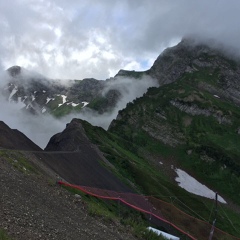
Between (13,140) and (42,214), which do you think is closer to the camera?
(42,214)

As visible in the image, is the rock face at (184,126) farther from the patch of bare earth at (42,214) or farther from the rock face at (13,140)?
the patch of bare earth at (42,214)

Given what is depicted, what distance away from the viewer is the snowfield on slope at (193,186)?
415 ft

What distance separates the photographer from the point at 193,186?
133 metres

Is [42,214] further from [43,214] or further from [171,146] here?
[171,146]

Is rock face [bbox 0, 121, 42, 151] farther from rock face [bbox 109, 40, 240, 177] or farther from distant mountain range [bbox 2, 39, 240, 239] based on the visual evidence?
rock face [bbox 109, 40, 240, 177]

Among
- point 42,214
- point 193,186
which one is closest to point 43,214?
point 42,214

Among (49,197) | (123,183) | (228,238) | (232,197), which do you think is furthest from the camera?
(232,197)

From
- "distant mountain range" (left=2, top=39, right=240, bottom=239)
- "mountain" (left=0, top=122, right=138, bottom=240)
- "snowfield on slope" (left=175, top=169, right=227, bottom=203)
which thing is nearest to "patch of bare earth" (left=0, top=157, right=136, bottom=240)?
"mountain" (left=0, top=122, right=138, bottom=240)

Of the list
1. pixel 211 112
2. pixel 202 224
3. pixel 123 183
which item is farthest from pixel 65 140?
pixel 211 112

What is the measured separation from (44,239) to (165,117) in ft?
548

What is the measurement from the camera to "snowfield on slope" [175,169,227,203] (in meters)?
126

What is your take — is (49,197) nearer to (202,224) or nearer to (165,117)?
(202,224)

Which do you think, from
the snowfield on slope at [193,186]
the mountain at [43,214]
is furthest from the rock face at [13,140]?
the snowfield on slope at [193,186]

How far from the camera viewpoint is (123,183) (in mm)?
77500
